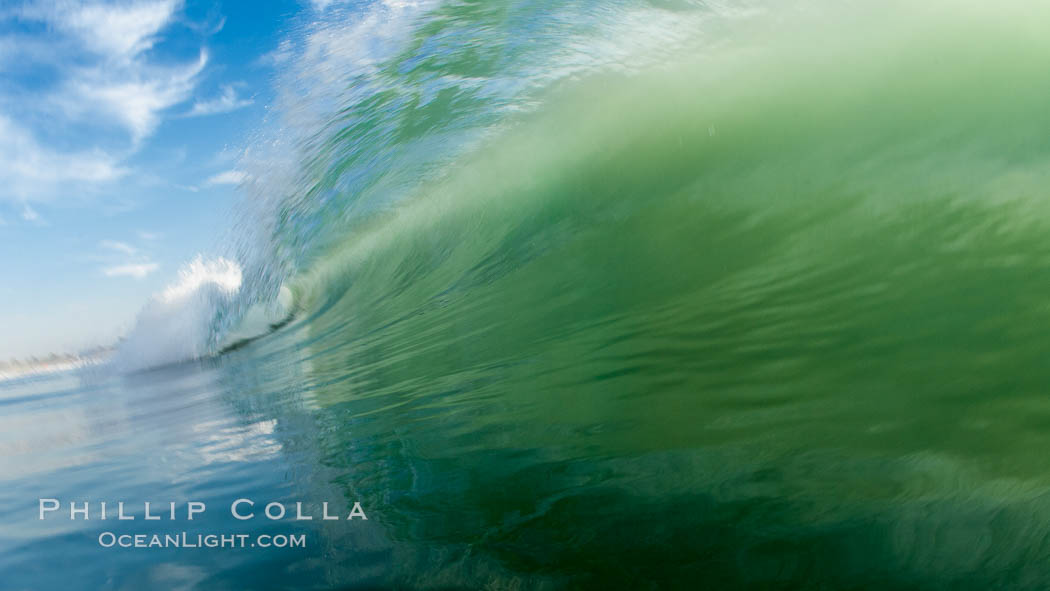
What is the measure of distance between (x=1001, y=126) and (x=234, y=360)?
449 centimetres

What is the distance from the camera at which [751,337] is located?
5.67ft

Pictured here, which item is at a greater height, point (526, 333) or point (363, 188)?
point (363, 188)

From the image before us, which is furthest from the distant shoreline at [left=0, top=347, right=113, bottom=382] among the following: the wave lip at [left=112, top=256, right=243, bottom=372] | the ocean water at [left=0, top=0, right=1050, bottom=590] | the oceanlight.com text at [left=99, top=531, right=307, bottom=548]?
the oceanlight.com text at [left=99, top=531, right=307, bottom=548]

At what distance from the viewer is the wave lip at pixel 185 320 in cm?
583

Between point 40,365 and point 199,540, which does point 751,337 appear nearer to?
point 199,540

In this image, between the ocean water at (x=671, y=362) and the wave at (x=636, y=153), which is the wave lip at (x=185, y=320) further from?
the ocean water at (x=671, y=362)

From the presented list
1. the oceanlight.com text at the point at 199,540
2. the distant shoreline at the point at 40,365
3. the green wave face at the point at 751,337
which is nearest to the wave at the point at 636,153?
the green wave face at the point at 751,337

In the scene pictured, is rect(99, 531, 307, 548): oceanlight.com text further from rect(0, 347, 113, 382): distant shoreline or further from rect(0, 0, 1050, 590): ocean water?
rect(0, 347, 113, 382): distant shoreline

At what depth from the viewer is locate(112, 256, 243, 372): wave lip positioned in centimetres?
583

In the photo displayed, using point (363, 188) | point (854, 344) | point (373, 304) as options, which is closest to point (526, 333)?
point (854, 344)

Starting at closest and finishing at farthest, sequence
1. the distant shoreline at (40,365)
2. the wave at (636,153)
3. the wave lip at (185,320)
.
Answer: the wave at (636,153) < the wave lip at (185,320) < the distant shoreline at (40,365)

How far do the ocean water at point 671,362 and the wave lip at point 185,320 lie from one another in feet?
5.25

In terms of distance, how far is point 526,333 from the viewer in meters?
2.37

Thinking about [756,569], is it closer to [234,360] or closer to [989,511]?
[989,511]
